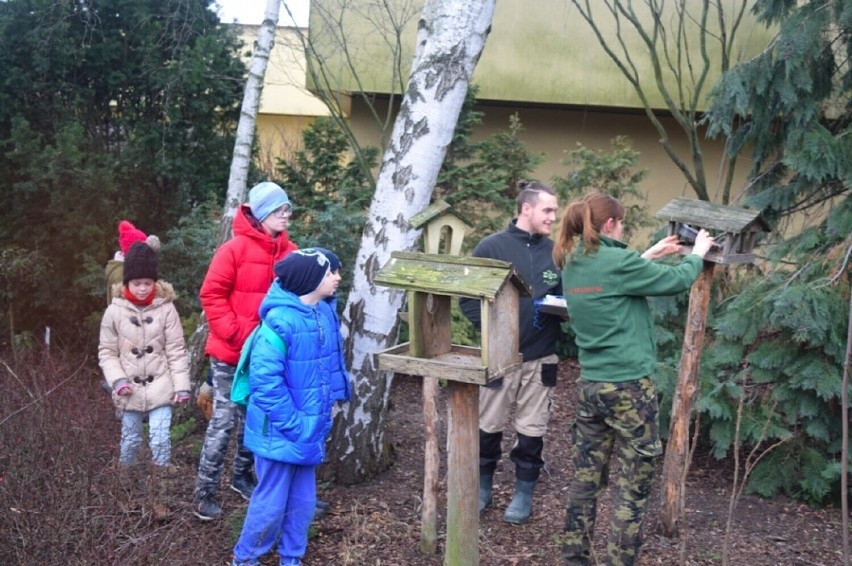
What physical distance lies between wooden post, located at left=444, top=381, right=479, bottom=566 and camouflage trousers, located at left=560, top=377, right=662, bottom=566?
561 mm

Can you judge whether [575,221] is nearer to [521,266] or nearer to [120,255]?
[521,266]

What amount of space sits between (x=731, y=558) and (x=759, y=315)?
1667 mm

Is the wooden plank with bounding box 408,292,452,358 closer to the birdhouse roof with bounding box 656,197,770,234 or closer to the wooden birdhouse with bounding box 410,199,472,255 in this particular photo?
the wooden birdhouse with bounding box 410,199,472,255

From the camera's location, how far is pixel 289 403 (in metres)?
3.93

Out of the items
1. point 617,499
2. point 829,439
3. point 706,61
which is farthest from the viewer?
point 706,61

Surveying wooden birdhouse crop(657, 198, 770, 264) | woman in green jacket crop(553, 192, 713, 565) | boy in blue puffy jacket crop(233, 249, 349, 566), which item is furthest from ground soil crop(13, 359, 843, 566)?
wooden birdhouse crop(657, 198, 770, 264)

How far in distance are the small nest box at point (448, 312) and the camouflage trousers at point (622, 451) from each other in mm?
484

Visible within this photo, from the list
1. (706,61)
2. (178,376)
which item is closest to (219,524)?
(178,376)

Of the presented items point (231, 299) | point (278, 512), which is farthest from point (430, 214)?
point (278, 512)

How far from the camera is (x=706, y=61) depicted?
8797 millimetres

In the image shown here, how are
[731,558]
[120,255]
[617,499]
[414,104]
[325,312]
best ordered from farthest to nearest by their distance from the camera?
1. [120,255]
2. [414,104]
3. [731,558]
4. [325,312]
5. [617,499]

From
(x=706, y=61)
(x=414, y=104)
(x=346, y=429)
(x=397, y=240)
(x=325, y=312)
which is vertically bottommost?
(x=346, y=429)

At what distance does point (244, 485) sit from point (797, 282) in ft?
12.2

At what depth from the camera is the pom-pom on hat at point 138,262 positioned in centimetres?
473
